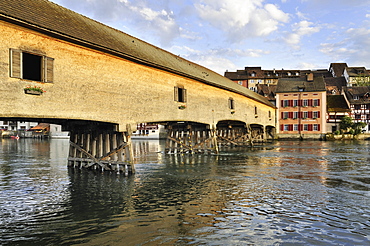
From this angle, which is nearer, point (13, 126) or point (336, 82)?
point (336, 82)

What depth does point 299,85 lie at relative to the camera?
5394 centimetres

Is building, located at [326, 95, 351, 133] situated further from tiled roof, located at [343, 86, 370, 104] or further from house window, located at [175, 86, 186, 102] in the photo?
house window, located at [175, 86, 186, 102]

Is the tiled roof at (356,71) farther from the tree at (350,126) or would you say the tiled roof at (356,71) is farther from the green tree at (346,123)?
the green tree at (346,123)

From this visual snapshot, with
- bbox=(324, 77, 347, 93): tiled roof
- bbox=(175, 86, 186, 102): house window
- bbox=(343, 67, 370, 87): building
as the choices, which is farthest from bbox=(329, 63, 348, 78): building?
bbox=(175, 86, 186, 102): house window

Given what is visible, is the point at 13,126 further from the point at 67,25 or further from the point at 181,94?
the point at 67,25

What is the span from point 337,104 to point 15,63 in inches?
2215

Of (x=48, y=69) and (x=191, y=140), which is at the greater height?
(x=48, y=69)

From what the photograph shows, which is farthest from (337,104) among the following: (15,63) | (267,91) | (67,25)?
Answer: (15,63)

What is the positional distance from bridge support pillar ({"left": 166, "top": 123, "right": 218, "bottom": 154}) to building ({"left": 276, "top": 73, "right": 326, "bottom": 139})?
29273 mm

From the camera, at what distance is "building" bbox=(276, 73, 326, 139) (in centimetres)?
5156

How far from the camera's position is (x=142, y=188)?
12453 millimetres

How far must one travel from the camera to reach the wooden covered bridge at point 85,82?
10.6m

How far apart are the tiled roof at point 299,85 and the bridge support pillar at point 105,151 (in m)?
43.7

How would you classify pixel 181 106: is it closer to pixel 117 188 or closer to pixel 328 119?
pixel 117 188
